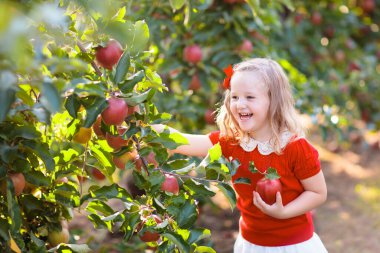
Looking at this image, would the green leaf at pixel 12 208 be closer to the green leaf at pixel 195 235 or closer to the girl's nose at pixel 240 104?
the green leaf at pixel 195 235

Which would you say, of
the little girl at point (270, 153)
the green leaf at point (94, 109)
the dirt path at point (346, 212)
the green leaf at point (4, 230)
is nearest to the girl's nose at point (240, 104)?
the little girl at point (270, 153)

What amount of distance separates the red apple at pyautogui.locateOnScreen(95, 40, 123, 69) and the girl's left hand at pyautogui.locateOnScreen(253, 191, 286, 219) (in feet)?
2.07

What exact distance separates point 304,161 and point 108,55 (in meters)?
0.71

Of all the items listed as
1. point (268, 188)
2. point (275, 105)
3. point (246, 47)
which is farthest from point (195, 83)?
point (268, 188)

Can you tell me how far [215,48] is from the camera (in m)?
3.00

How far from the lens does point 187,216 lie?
1.58 m

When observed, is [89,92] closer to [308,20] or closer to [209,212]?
[209,212]

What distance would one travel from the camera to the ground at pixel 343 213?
354 cm

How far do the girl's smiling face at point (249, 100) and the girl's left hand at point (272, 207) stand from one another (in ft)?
0.73

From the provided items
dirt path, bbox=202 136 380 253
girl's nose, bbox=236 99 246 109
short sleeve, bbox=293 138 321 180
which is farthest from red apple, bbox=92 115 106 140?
dirt path, bbox=202 136 380 253

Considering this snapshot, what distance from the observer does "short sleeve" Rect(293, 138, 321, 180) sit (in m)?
1.87

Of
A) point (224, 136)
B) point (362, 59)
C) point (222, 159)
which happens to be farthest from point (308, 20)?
point (222, 159)

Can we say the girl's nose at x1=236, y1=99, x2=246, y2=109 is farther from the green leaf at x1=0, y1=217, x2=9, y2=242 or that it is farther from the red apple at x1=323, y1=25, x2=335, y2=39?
the red apple at x1=323, y1=25, x2=335, y2=39

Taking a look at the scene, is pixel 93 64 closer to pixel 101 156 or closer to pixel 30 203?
pixel 101 156
